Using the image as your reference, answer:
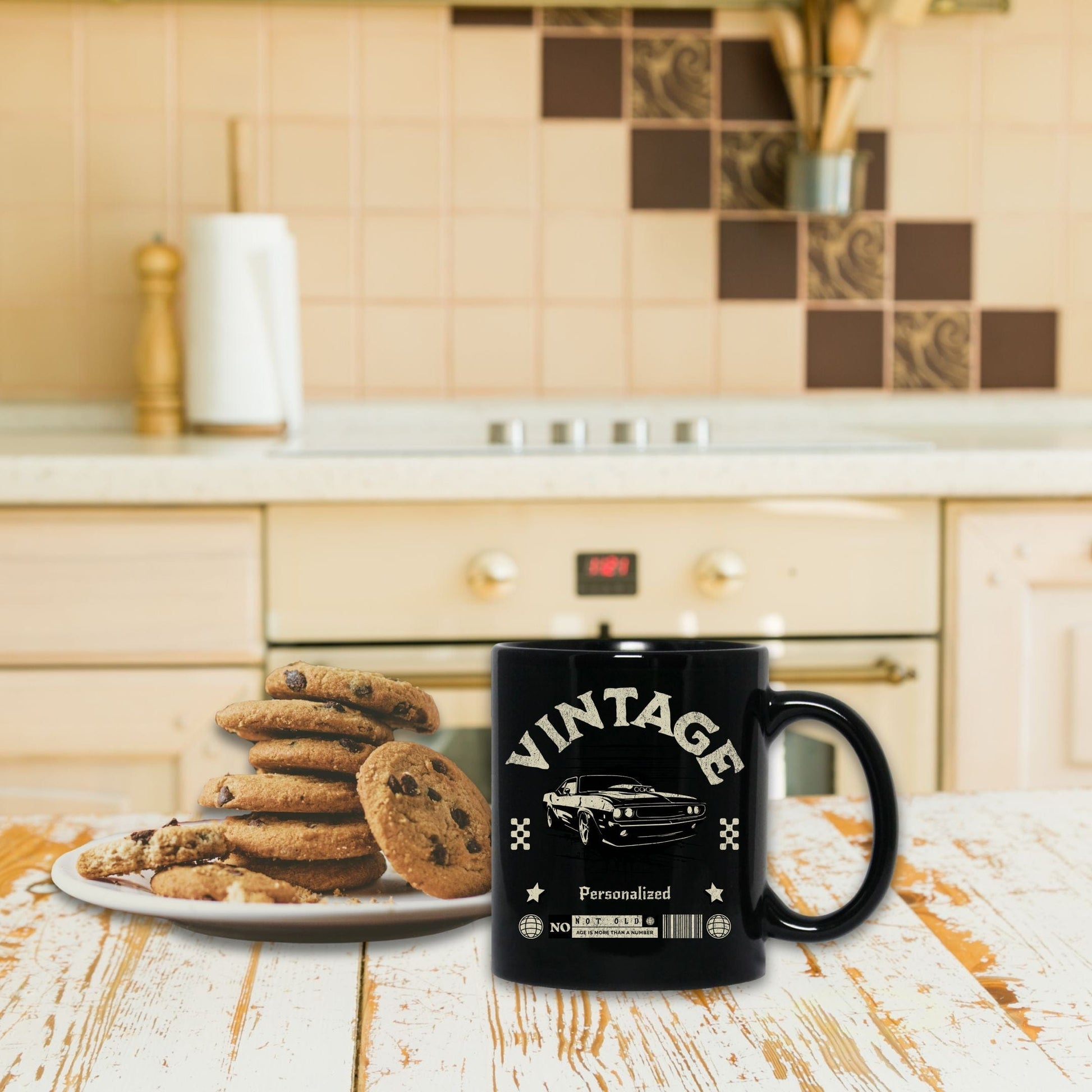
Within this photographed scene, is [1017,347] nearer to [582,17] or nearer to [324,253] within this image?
[582,17]

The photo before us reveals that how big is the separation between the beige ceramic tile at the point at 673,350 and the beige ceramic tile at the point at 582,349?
2cm

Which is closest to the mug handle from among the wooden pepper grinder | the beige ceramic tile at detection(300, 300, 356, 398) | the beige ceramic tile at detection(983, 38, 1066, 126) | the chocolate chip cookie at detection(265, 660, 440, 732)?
the chocolate chip cookie at detection(265, 660, 440, 732)

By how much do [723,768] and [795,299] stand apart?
1.55 m

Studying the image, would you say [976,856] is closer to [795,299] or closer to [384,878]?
[384,878]

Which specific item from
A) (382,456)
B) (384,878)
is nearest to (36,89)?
(382,456)

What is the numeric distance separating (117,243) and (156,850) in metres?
1.54

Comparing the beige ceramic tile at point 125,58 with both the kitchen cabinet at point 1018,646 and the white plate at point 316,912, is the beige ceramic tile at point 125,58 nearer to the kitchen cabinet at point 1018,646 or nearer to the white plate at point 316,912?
the kitchen cabinet at point 1018,646

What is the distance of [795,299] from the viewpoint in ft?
5.98

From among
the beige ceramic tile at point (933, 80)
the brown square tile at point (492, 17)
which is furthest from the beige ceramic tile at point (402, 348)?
the beige ceramic tile at point (933, 80)

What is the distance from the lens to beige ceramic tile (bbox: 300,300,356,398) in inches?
70.4

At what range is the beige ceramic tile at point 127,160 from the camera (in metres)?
1.77

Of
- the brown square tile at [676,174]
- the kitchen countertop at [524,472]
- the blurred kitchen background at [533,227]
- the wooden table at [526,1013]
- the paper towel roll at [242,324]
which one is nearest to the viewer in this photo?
the wooden table at [526,1013]

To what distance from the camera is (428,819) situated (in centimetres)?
38

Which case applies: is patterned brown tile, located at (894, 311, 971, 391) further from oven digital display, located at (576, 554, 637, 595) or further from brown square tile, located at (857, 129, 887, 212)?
oven digital display, located at (576, 554, 637, 595)
